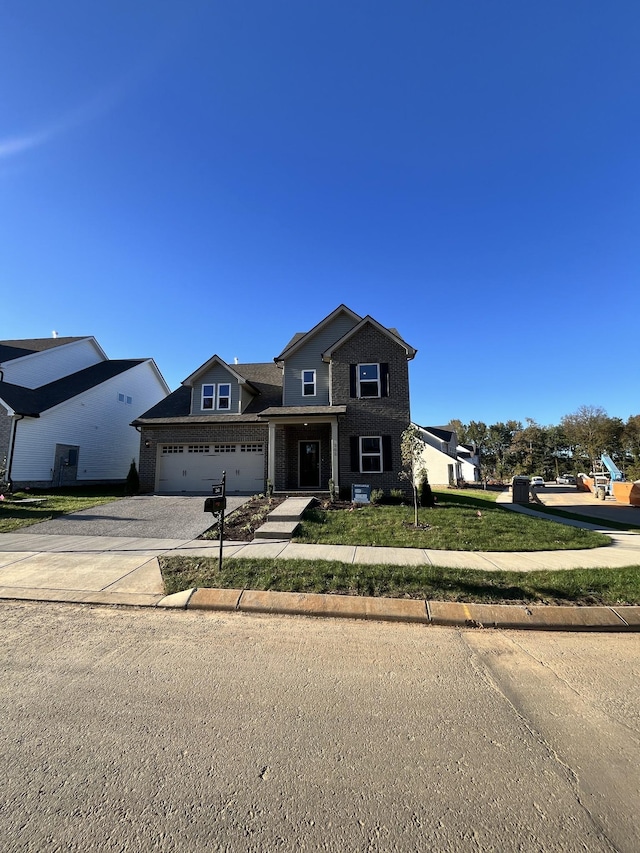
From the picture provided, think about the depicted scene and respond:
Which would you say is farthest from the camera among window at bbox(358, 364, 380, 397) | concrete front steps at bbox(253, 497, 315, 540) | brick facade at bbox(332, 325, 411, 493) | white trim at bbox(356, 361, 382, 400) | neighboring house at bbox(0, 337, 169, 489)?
neighboring house at bbox(0, 337, 169, 489)

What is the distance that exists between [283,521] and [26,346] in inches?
942

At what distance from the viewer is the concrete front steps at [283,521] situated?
9.38 m

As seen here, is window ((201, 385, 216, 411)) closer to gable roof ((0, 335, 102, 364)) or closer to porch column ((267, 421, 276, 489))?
porch column ((267, 421, 276, 489))

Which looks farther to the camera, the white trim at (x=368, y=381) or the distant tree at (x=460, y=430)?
the distant tree at (x=460, y=430)

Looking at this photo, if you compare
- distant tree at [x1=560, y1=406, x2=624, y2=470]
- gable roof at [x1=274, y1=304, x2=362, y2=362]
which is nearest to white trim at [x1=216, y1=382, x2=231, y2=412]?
gable roof at [x1=274, y1=304, x2=362, y2=362]

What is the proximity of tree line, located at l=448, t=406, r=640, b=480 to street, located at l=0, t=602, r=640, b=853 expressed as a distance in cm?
5374

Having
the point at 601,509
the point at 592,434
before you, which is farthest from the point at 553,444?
the point at 601,509

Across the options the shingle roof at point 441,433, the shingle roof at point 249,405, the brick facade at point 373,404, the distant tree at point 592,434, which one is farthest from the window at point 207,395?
the distant tree at point 592,434

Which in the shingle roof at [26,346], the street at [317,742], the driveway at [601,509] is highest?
the shingle roof at [26,346]

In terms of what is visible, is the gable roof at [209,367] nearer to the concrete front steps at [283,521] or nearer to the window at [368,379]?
the window at [368,379]

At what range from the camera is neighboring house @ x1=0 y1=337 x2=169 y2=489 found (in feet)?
63.5

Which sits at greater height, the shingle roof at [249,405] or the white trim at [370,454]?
the shingle roof at [249,405]

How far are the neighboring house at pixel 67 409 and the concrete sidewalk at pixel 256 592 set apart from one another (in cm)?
1201

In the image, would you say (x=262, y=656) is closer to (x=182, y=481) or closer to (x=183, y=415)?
(x=182, y=481)
